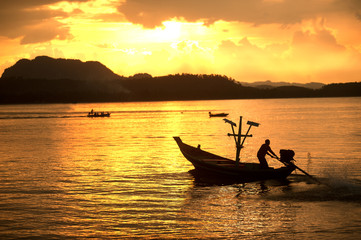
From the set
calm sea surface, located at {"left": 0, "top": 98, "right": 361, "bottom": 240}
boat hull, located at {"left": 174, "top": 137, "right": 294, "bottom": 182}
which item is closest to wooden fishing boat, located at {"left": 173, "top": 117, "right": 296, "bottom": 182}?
boat hull, located at {"left": 174, "top": 137, "right": 294, "bottom": 182}

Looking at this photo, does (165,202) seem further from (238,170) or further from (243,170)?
(243,170)

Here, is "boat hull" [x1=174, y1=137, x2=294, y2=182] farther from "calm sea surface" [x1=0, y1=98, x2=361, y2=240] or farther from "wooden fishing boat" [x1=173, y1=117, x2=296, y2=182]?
"calm sea surface" [x1=0, y1=98, x2=361, y2=240]

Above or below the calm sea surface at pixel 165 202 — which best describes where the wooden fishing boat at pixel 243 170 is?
above

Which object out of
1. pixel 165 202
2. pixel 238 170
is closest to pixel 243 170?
pixel 238 170

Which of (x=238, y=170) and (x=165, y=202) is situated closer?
(x=165, y=202)

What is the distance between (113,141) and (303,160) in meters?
30.4

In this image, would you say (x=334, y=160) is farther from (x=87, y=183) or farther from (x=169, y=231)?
(x=169, y=231)

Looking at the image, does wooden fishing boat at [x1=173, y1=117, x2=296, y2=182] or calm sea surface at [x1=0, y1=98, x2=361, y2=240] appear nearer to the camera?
calm sea surface at [x1=0, y1=98, x2=361, y2=240]

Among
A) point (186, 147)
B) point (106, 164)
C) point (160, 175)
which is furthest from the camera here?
point (106, 164)

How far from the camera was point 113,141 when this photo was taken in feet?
201

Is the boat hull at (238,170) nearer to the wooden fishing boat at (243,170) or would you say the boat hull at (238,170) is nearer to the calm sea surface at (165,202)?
the wooden fishing boat at (243,170)

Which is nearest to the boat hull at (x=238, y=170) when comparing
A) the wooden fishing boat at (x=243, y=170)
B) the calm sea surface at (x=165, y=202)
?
the wooden fishing boat at (x=243, y=170)

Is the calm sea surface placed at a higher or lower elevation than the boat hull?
lower

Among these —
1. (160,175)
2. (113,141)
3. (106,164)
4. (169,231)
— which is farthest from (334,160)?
(113,141)
